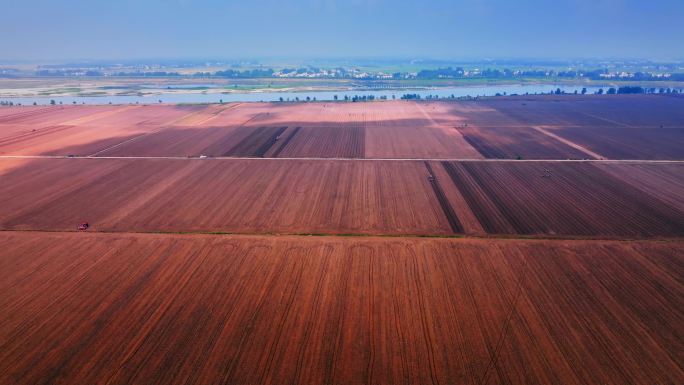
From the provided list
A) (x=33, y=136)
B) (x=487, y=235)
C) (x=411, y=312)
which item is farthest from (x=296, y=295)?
(x=33, y=136)

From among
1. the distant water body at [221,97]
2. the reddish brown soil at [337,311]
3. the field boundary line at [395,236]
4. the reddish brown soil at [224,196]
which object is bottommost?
the reddish brown soil at [337,311]

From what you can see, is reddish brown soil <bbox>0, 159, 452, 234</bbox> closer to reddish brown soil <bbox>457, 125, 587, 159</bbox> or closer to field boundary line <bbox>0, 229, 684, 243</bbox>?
field boundary line <bbox>0, 229, 684, 243</bbox>

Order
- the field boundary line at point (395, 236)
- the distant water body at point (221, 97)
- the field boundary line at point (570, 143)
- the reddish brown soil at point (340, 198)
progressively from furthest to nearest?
the distant water body at point (221, 97) → the field boundary line at point (570, 143) → the reddish brown soil at point (340, 198) → the field boundary line at point (395, 236)

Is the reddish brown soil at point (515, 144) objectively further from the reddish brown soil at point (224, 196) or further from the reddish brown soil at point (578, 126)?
the reddish brown soil at point (224, 196)

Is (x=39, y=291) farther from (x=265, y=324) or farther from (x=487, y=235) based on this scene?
(x=487, y=235)

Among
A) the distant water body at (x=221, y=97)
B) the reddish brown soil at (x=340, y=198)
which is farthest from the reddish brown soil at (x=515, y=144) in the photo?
the distant water body at (x=221, y=97)

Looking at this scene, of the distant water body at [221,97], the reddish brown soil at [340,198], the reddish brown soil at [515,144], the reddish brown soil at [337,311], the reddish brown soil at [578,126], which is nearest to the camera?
the reddish brown soil at [337,311]

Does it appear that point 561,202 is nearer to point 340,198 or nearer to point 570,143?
point 340,198

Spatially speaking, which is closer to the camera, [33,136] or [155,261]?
[155,261]
